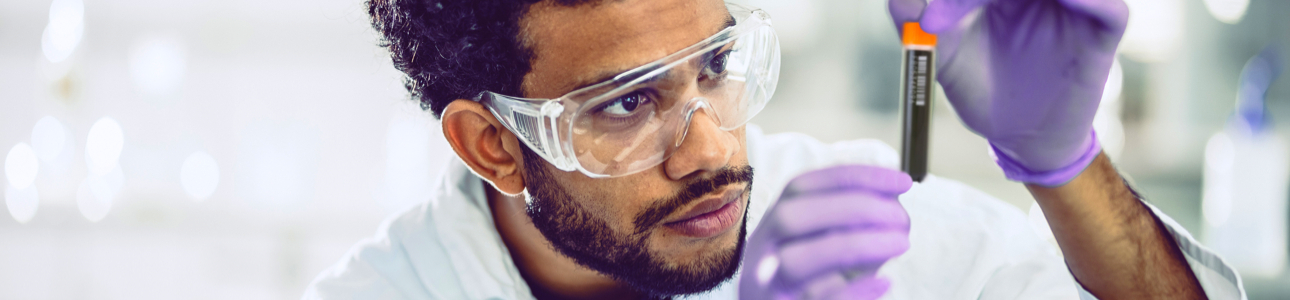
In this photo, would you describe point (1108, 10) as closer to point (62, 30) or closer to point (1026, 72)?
point (1026, 72)

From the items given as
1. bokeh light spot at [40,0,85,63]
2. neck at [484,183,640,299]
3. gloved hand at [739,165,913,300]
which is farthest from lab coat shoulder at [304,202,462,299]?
bokeh light spot at [40,0,85,63]

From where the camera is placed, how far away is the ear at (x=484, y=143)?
4.22 feet

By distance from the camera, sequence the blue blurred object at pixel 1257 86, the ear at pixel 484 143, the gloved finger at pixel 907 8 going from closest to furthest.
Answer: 1. the gloved finger at pixel 907 8
2. the ear at pixel 484 143
3. the blue blurred object at pixel 1257 86

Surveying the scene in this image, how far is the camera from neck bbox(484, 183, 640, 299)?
1510 millimetres

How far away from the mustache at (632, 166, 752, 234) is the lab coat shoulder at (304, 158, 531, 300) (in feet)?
1.31

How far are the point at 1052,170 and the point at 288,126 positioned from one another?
319 cm

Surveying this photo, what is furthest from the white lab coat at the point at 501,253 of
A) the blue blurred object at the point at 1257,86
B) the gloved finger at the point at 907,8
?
the blue blurred object at the point at 1257,86

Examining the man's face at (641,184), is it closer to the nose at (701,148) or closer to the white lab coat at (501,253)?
the nose at (701,148)

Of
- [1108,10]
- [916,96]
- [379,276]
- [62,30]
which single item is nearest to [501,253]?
[379,276]

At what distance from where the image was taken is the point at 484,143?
135 centimetres

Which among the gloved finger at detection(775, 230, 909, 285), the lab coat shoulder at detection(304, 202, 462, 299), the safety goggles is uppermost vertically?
the safety goggles

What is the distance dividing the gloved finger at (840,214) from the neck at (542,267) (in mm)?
529

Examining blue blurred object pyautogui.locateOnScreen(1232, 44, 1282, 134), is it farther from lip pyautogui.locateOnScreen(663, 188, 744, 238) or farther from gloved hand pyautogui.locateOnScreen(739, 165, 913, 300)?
lip pyautogui.locateOnScreen(663, 188, 744, 238)

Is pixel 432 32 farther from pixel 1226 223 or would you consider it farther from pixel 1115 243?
pixel 1226 223
